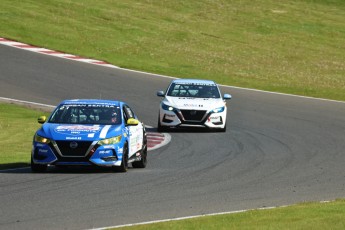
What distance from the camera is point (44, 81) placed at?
34.5m

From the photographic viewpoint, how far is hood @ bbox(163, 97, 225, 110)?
88.8 feet

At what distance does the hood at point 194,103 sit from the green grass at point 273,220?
1458 cm

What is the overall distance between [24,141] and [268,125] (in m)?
7.51

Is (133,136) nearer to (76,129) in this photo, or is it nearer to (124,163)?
(124,163)

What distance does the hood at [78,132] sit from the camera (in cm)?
1711

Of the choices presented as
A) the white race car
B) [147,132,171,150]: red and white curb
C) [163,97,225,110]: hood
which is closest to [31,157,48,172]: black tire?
[147,132,171,150]: red and white curb

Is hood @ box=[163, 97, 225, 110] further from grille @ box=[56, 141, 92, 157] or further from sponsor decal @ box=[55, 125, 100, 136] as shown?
grille @ box=[56, 141, 92, 157]

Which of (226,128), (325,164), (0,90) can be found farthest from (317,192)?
(0,90)

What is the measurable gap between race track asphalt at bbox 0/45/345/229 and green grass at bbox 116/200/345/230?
76 centimetres

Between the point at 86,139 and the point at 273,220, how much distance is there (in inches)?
247

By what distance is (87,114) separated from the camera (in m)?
18.5

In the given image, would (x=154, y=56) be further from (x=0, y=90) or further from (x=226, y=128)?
(x=226, y=128)

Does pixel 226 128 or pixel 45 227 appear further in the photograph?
pixel 226 128

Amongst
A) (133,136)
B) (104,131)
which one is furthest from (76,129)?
(133,136)
